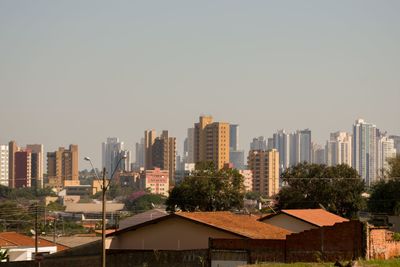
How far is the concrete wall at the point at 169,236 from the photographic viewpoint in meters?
40.0

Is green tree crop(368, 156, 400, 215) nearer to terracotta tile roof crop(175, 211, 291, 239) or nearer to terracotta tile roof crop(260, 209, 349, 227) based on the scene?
terracotta tile roof crop(260, 209, 349, 227)

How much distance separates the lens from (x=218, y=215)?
44.2 metres

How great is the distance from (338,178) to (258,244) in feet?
188

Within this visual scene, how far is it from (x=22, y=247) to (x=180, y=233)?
23.5 m

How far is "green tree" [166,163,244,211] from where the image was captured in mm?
84125

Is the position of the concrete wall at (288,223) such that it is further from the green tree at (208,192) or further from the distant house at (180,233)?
the green tree at (208,192)

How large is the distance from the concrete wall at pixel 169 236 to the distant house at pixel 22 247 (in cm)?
1650

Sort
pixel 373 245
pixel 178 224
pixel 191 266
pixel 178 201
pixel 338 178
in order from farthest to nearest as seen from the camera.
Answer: pixel 338 178 < pixel 178 201 < pixel 178 224 < pixel 191 266 < pixel 373 245

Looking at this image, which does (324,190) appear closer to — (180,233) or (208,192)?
(208,192)

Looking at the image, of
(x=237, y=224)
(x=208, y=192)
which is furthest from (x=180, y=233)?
(x=208, y=192)

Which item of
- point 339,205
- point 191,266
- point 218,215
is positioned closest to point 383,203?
point 339,205

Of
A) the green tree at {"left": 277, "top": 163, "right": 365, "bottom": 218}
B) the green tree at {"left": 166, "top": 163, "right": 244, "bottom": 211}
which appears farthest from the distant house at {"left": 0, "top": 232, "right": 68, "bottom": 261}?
the green tree at {"left": 277, "top": 163, "right": 365, "bottom": 218}

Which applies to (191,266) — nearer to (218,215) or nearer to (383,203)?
(218,215)

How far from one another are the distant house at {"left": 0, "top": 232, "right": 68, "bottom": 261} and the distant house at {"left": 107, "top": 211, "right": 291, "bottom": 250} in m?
16.7
